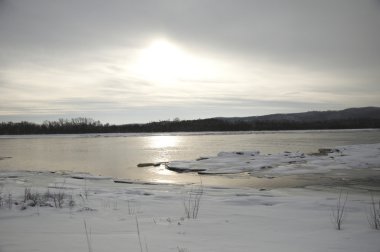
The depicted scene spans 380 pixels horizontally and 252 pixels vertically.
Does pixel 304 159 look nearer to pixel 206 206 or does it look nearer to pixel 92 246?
pixel 206 206

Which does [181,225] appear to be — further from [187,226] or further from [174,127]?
[174,127]

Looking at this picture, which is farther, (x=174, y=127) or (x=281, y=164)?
(x=174, y=127)

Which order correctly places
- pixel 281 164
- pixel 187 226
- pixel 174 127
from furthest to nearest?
pixel 174 127 → pixel 281 164 → pixel 187 226

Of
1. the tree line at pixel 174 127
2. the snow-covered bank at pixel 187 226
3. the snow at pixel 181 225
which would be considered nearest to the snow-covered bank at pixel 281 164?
the snow at pixel 181 225

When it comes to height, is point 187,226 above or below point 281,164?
above

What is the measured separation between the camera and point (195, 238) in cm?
521

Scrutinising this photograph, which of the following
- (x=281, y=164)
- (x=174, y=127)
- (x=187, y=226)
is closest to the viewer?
(x=187, y=226)

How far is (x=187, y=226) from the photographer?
6.07 metres

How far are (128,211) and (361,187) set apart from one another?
9650 millimetres

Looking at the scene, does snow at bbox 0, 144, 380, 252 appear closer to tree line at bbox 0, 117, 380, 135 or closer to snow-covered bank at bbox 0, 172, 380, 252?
snow-covered bank at bbox 0, 172, 380, 252

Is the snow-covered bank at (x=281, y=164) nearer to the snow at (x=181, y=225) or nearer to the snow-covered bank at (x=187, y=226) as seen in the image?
the snow at (x=181, y=225)

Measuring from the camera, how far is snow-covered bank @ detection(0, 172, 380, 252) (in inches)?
187

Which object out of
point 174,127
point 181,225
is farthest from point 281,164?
point 174,127

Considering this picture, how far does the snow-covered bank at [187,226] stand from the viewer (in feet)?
15.6
